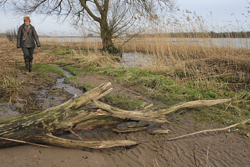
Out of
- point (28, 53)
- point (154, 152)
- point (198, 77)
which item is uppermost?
point (28, 53)

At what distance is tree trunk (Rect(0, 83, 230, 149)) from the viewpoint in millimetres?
2322

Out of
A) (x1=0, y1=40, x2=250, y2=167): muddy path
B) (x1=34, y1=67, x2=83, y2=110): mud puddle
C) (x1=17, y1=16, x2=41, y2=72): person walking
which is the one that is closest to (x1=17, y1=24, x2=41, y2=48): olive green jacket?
(x1=17, y1=16, x2=41, y2=72): person walking

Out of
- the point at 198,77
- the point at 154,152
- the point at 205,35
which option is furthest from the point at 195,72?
the point at 154,152

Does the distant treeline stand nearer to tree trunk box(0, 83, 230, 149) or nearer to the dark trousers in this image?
the dark trousers

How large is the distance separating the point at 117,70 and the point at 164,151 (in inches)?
202

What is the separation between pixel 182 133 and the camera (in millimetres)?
3039

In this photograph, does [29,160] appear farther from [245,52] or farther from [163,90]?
[245,52]

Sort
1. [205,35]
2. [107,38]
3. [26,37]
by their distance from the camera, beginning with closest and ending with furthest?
[26,37] → [205,35] → [107,38]

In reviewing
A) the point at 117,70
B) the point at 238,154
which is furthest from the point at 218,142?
the point at 117,70

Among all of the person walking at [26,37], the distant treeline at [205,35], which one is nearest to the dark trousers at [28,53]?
the person walking at [26,37]

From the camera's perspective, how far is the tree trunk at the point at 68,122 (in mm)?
2322

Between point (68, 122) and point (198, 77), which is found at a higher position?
point (198, 77)

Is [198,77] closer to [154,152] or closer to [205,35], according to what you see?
[205,35]

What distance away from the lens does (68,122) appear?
8.35 ft
